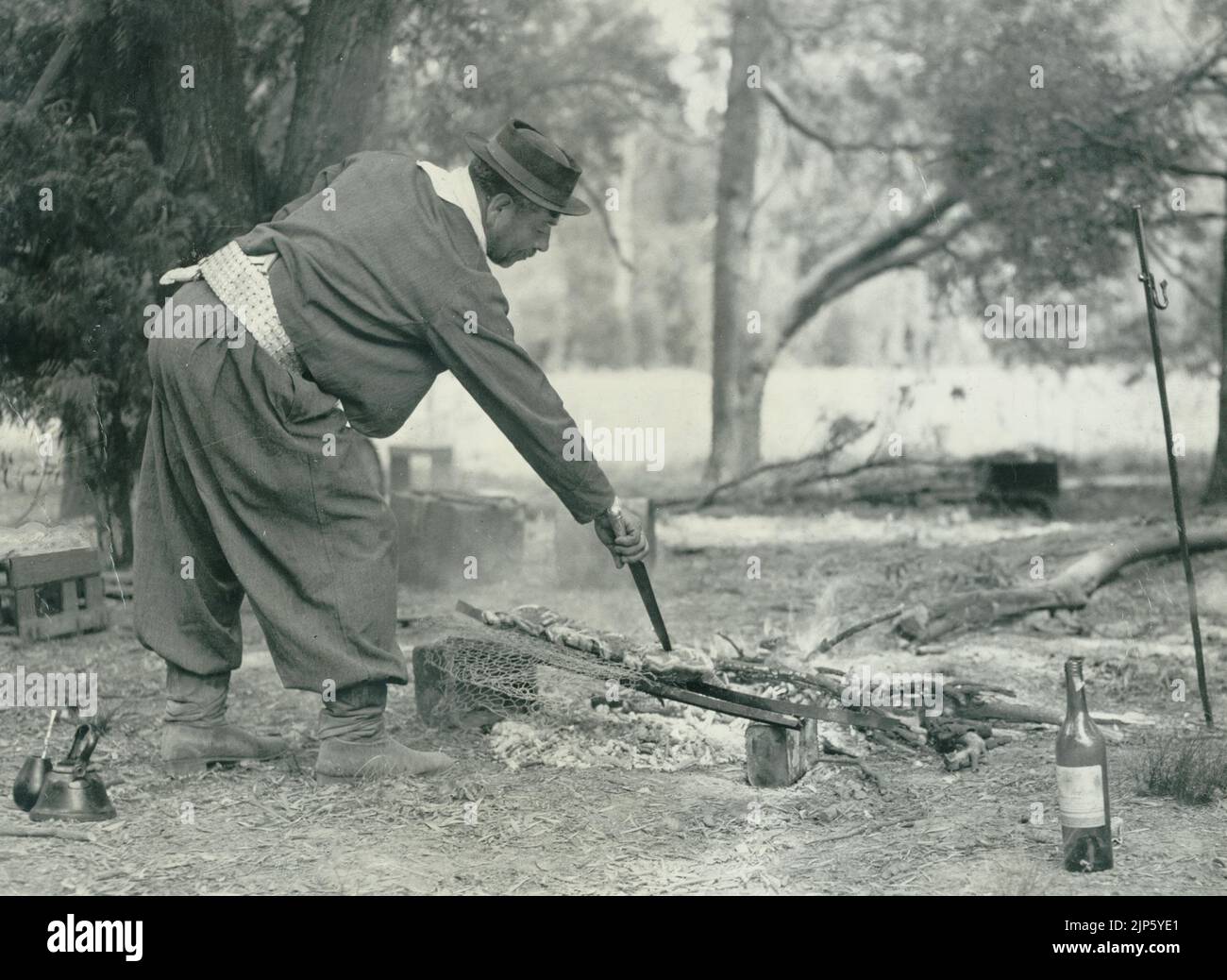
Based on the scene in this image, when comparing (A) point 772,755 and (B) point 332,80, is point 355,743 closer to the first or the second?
(A) point 772,755

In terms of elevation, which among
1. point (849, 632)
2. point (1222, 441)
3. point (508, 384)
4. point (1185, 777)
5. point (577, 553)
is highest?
point (508, 384)

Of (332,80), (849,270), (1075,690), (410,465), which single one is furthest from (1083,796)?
(849,270)

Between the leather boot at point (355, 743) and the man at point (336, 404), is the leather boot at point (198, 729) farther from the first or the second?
the leather boot at point (355, 743)

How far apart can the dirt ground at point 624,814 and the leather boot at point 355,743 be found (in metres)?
0.09

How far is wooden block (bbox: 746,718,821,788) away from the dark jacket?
85 cm

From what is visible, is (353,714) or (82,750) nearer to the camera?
(82,750)

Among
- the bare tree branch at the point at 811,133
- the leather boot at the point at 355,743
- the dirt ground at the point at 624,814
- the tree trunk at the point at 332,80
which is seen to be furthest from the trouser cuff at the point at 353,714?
the bare tree branch at the point at 811,133

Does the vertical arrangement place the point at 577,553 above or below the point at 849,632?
above

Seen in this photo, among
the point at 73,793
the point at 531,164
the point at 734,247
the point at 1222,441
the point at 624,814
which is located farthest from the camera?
the point at 734,247

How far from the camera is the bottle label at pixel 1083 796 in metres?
3.59

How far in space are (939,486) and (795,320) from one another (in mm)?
2588

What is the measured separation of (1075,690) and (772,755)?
1.03m

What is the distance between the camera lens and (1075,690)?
366 centimetres
